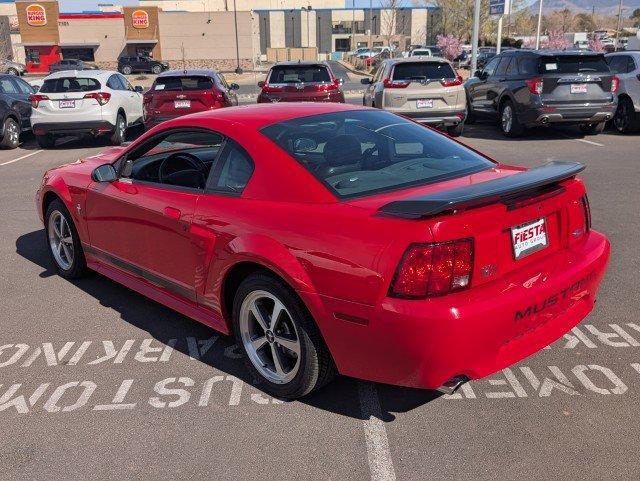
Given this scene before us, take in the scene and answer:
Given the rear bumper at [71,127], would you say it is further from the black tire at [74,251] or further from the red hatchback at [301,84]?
the black tire at [74,251]

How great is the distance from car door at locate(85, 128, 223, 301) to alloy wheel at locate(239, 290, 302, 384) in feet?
1.59

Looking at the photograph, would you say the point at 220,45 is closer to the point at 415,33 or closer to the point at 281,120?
the point at 415,33

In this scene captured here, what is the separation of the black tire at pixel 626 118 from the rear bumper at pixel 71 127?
11122 mm

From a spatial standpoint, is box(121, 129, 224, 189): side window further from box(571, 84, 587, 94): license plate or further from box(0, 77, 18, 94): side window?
box(0, 77, 18, 94): side window

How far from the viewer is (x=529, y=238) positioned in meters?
3.11

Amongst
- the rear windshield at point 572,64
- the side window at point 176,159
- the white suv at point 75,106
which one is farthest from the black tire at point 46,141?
the rear windshield at point 572,64

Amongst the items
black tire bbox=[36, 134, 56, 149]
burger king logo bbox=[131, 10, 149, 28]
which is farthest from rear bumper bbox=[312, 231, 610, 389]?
burger king logo bbox=[131, 10, 149, 28]

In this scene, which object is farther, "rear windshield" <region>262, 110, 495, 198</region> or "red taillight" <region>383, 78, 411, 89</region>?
"red taillight" <region>383, 78, 411, 89</region>

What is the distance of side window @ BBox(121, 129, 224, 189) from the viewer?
4184 millimetres

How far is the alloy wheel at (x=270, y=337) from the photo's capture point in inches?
134

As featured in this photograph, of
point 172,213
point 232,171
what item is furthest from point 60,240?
point 232,171

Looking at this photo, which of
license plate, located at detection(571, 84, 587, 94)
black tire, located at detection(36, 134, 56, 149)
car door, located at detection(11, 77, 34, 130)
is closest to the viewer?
license plate, located at detection(571, 84, 587, 94)

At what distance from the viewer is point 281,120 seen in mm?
3875

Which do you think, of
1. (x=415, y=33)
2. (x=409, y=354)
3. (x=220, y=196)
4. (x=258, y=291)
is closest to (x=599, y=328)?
(x=409, y=354)
